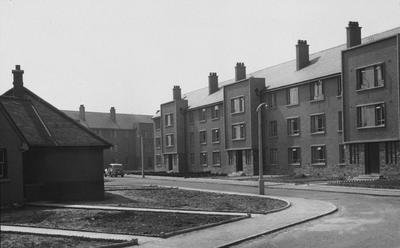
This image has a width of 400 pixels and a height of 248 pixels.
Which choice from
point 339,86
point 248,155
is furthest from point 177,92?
point 339,86

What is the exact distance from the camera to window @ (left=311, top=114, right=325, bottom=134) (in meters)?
47.4

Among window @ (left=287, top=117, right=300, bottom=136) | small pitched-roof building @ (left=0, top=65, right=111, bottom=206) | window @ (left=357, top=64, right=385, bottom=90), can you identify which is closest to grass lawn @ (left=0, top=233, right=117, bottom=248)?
small pitched-roof building @ (left=0, top=65, right=111, bottom=206)

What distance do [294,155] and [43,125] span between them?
29904 millimetres

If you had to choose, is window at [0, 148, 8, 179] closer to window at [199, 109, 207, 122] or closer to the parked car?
the parked car

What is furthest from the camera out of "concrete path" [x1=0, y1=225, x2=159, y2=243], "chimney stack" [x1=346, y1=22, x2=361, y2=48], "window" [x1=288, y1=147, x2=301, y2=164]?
"window" [x1=288, y1=147, x2=301, y2=164]

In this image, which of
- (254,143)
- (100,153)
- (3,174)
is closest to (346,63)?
(254,143)

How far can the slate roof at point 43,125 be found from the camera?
84.8ft

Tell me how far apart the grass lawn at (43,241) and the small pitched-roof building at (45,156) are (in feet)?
29.8

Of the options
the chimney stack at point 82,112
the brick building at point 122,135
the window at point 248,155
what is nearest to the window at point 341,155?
the window at point 248,155

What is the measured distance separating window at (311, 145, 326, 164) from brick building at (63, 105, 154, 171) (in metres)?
54.0

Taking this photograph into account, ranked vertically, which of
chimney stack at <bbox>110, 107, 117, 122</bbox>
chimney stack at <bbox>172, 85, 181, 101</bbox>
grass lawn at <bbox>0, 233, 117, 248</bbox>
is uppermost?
chimney stack at <bbox>172, 85, 181, 101</bbox>

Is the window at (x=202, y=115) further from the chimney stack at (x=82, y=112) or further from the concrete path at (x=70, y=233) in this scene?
the concrete path at (x=70, y=233)

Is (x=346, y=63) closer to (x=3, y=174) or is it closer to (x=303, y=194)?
(x=303, y=194)

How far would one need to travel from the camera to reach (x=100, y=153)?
2736 cm
